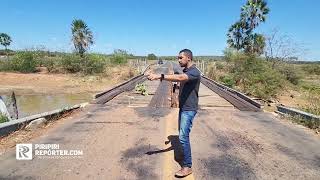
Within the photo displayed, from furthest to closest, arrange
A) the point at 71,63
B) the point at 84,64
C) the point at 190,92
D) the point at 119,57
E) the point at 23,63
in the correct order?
the point at 119,57 → the point at 71,63 → the point at 84,64 → the point at 23,63 → the point at 190,92

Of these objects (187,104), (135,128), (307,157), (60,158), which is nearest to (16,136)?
(60,158)

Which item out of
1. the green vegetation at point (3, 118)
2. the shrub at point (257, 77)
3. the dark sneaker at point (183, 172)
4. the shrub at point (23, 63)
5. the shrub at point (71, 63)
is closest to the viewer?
the dark sneaker at point (183, 172)

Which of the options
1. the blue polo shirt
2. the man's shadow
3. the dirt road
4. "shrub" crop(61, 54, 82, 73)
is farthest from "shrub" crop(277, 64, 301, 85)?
the blue polo shirt

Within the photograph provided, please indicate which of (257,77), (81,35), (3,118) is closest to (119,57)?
(81,35)

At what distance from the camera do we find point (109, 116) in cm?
1150

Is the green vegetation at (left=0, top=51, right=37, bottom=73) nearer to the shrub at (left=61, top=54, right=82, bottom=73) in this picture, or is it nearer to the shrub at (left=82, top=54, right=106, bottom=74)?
the shrub at (left=61, top=54, right=82, bottom=73)

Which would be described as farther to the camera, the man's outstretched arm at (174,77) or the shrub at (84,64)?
the shrub at (84,64)

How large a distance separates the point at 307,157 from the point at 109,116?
20.5ft

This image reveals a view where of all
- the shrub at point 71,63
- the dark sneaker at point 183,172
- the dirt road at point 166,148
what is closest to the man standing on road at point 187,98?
the dark sneaker at point 183,172

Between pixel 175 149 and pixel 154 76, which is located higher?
pixel 154 76

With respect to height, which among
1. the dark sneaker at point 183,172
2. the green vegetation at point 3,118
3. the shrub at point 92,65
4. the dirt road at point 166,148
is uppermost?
the shrub at point 92,65

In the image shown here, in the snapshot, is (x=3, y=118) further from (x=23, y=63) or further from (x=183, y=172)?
(x=23, y=63)

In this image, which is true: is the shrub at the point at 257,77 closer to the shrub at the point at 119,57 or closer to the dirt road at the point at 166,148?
the dirt road at the point at 166,148

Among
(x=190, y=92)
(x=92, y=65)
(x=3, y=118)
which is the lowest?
(x=3, y=118)
